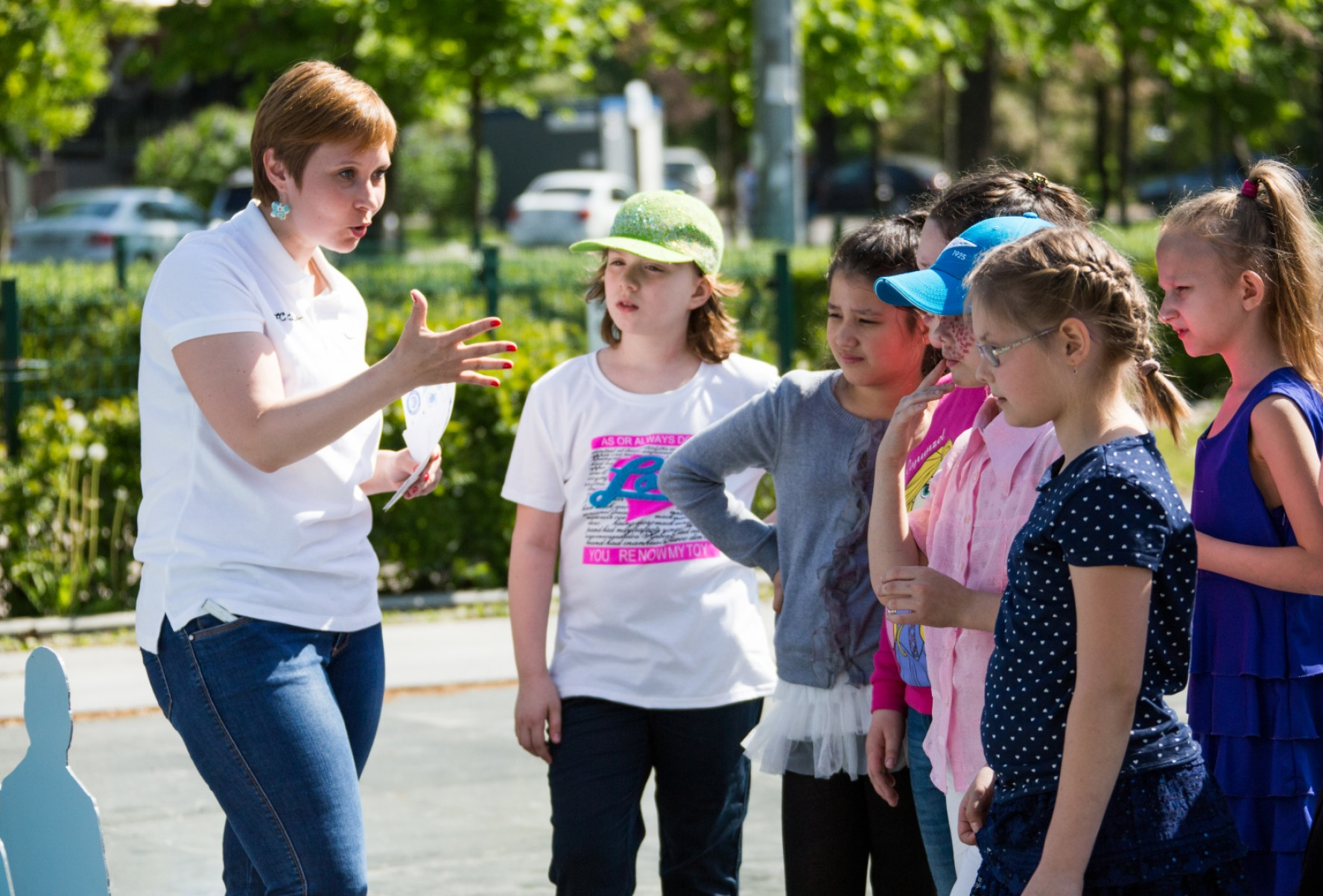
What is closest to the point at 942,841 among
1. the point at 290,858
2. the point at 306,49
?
the point at 290,858

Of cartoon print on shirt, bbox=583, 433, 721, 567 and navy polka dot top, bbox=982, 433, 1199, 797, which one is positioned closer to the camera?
navy polka dot top, bbox=982, 433, 1199, 797

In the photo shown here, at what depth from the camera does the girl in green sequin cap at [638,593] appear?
3.09m

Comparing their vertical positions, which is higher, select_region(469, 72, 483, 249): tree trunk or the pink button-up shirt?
select_region(469, 72, 483, 249): tree trunk

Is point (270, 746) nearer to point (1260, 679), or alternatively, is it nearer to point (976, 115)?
point (1260, 679)

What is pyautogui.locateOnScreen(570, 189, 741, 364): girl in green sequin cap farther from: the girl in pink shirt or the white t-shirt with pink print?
the girl in pink shirt

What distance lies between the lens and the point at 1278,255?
9.11 feet

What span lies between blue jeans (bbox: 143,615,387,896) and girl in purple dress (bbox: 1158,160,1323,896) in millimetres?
1601

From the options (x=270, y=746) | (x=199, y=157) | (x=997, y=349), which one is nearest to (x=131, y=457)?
(x=270, y=746)

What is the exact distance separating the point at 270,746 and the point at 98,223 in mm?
24241

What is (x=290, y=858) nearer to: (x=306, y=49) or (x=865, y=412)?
(x=865, y=412)

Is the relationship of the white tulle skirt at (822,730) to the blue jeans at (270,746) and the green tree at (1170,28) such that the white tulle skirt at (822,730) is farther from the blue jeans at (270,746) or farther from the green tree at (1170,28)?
the green tree at (1170,28)

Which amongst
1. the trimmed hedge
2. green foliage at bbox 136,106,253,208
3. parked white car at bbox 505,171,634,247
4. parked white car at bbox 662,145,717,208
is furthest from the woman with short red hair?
green foliage at bbox 136,106,253,208

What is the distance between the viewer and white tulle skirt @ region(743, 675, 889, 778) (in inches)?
114

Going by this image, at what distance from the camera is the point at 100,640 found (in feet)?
23.6
